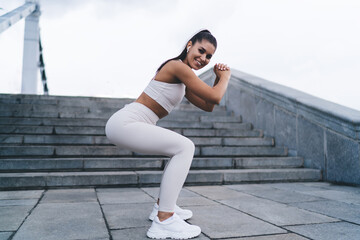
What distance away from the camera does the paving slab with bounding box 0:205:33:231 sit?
→ 2.33m

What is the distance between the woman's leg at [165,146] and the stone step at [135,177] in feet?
7.45

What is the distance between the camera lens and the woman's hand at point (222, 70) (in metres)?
2.34

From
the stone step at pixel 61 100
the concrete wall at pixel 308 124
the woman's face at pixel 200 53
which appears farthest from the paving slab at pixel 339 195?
the stone step at pixel 61 100

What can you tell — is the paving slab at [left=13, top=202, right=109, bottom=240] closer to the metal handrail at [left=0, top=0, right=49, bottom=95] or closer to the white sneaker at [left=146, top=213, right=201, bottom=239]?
the white sneaker at [left=146, top=213, right=201, bottom=239]

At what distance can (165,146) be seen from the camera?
2.15 meters

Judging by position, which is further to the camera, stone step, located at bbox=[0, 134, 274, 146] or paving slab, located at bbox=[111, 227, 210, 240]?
stone step, located at bbox=[0, 134, 274, 146]

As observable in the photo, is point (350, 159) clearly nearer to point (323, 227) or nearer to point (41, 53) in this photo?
point (323, 227)

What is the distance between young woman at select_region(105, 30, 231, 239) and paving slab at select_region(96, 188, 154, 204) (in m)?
1.29

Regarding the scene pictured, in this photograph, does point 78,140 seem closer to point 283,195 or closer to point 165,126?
point 165,126

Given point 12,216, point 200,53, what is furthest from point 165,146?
point 12,216

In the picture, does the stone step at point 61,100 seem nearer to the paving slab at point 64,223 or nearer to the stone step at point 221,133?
the stone step at point 221,133

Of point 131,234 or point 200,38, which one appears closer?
point 131,234

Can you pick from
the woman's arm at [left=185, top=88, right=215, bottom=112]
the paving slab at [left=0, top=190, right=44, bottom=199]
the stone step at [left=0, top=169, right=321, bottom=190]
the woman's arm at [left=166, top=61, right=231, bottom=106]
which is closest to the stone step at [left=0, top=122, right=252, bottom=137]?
the stone step at [left=0, top=169, right=321, bottom=190]

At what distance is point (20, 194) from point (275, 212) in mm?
3027
